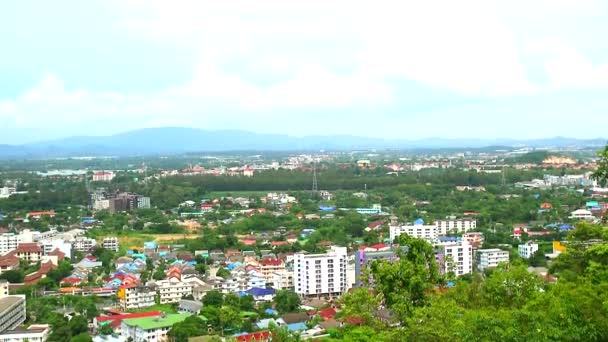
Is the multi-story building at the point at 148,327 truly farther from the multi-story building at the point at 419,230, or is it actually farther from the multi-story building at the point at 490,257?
the multi-story building at the point at 419,230

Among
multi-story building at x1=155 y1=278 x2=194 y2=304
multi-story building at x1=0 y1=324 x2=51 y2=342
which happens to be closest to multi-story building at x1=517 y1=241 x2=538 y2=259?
multi-story building at x1=155 y1=278 x2=194 y2=304

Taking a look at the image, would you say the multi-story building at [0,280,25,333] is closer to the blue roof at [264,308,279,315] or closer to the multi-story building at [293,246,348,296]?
the blue roof at [264,308,279,315]

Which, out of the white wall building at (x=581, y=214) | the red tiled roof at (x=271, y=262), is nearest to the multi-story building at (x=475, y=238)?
the white wall building at (x=581, y=214)

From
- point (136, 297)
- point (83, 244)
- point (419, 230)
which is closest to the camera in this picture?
point (136, 297)

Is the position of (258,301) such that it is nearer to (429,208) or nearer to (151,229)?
(151,229)

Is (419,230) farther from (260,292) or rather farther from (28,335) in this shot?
(28,335)

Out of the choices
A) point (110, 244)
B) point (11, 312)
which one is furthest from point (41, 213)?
point (11, 312)

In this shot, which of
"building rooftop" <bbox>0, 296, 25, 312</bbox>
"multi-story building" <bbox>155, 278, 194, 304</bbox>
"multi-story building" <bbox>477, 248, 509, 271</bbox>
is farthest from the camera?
"multi-story building" <bbox>477, 248, 509, 271</bbox>
